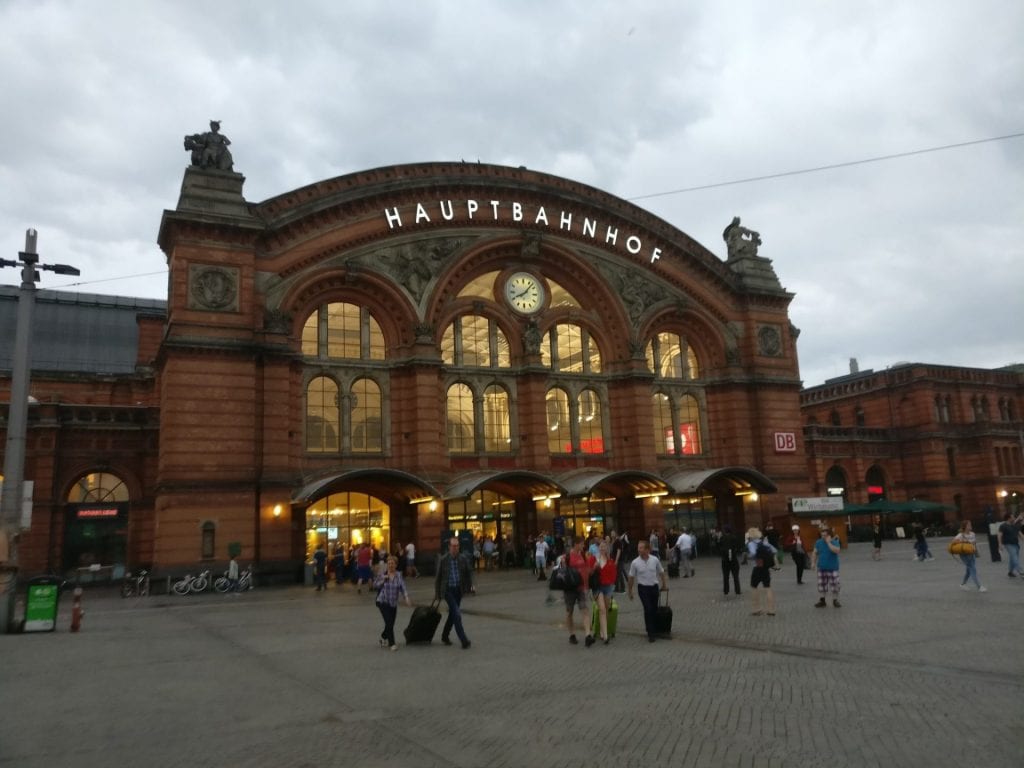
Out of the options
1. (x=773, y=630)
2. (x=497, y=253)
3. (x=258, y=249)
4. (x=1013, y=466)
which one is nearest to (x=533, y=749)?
(x=773, y=630)

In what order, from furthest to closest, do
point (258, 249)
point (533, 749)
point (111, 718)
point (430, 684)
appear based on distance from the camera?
point (258, 249), point (430, 684), point (111, 718), point (533, 749)

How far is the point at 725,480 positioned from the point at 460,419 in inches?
580

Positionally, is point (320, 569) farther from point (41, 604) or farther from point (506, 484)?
point (41, 604)

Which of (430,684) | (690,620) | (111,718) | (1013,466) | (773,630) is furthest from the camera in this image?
(1013,466)

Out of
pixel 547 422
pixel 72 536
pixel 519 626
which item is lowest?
pixel 519 626

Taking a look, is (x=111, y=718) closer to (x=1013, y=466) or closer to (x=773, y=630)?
(x=773, y=630)

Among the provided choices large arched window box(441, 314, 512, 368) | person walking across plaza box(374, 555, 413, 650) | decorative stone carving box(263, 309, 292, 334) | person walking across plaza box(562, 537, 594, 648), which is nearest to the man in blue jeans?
person walking across plaza box(562, 537, 594, 648)

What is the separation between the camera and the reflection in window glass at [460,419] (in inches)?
1563

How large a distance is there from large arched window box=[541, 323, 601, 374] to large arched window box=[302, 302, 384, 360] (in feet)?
29.5

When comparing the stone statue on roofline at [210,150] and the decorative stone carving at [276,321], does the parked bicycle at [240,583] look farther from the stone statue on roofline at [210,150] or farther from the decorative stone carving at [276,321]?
the stone statue on roofline at [210,150]

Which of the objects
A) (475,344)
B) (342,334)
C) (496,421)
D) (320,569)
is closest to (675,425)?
(496,421)

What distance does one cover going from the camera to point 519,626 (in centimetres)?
1872

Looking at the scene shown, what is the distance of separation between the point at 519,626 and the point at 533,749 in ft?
34.1

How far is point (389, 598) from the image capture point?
51.6 ft
